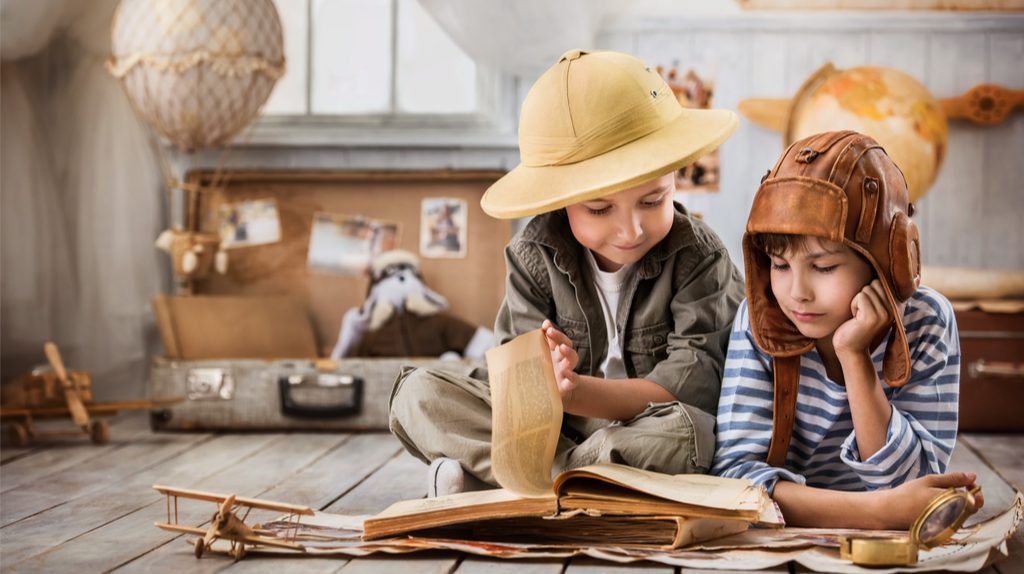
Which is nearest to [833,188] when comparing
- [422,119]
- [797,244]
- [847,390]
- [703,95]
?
[797,244]

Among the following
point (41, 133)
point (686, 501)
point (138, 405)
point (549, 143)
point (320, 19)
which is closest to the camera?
point (686, 501)

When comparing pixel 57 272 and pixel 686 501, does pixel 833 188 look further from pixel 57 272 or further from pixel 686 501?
pixel 57 272

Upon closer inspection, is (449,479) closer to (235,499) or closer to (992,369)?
(235,499)

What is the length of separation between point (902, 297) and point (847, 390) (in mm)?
135

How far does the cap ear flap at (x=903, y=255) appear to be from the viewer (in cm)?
132

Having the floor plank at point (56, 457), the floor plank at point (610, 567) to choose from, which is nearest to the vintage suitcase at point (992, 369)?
the floor plank at point (610, 567)

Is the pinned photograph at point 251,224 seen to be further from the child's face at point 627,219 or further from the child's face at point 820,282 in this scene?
the child's face at point 820,282

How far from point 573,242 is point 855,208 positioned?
488mm

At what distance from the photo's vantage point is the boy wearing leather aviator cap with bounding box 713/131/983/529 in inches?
52.4

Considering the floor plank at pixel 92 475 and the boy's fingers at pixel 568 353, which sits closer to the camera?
the boy's fingers at pixel 568 353

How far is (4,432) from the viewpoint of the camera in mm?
2449

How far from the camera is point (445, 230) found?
2.87 m

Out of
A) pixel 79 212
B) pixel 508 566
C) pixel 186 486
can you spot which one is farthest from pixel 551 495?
pixel 79 212

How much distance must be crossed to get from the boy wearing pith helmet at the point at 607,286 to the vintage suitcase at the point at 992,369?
98 centimetres
